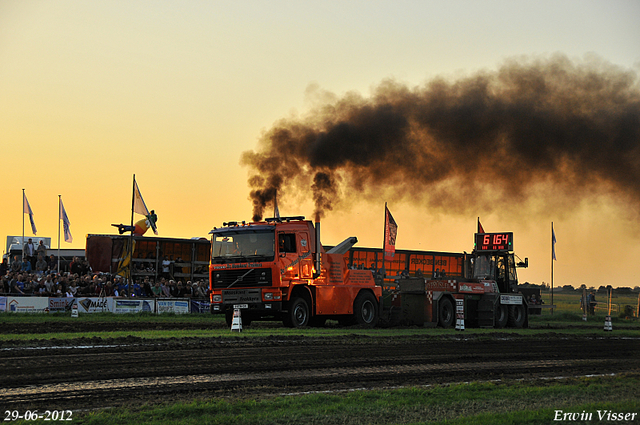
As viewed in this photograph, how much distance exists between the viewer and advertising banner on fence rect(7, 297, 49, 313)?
2912 cm

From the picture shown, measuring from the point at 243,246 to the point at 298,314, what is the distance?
3084mm

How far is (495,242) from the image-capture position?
3269 centimetres

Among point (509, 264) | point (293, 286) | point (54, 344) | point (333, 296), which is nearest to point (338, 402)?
point (54, 344)

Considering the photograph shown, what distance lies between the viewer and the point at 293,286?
24062mm

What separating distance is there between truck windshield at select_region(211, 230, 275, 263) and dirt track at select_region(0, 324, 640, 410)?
14.9 ft

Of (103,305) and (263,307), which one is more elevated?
(263,307)

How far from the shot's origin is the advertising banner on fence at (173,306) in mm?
33062

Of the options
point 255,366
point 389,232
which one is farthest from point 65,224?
point 255,366

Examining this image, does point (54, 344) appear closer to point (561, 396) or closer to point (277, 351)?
point (277, 351)

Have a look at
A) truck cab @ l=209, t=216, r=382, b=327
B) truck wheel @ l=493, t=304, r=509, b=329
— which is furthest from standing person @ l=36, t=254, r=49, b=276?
truck wheel @ l=493, t=304, r=509, b=329

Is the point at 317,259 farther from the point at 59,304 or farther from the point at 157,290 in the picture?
the point at 59,304

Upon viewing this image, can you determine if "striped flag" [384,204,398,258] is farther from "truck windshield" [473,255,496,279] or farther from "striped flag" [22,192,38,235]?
"striped flag" [22,192,38,235]

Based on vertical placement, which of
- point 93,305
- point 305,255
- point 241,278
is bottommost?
point 93,305
